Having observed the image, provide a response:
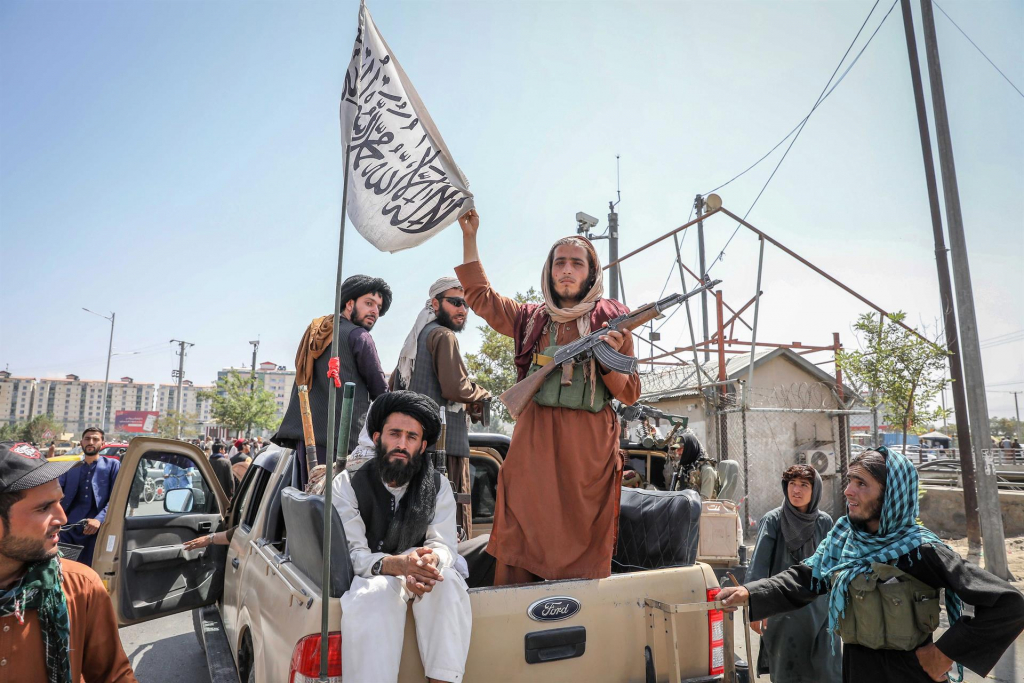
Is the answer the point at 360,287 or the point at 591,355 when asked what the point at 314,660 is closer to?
the point at 591,355

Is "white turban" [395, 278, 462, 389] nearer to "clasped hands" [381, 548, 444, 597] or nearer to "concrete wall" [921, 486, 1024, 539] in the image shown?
"clasped hands" [381, 548, 444, 597]

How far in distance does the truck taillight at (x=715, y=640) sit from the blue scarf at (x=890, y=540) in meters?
0.45

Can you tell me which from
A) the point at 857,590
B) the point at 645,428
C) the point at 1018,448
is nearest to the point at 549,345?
the point at 857,590

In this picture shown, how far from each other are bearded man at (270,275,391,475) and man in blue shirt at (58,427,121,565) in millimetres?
3050

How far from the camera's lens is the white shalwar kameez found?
2113mm

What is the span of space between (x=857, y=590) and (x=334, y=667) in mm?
2038

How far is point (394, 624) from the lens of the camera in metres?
2.21

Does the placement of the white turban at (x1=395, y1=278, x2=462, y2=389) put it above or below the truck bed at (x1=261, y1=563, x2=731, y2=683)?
above

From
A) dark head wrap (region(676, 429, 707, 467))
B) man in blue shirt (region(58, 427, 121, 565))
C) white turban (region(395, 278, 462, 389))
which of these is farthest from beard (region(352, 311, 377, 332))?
dark head wrap (region(676, 429, 707, 467))

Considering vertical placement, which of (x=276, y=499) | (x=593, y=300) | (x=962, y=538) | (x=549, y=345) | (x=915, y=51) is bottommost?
(x=962, y=538)

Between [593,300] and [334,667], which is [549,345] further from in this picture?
[334,667]

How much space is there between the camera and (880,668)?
2586 millimetres

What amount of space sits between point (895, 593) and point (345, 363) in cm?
307

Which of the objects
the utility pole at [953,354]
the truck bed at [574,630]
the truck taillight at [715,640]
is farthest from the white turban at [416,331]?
the utility pole at [953,354]
